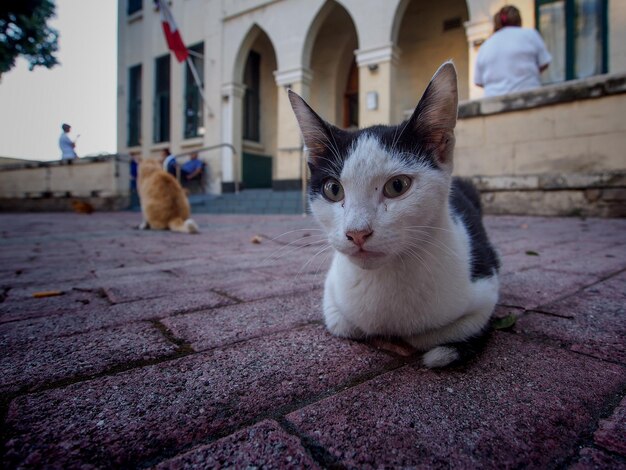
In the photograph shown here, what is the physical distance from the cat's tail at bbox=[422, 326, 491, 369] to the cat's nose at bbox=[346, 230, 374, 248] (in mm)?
371

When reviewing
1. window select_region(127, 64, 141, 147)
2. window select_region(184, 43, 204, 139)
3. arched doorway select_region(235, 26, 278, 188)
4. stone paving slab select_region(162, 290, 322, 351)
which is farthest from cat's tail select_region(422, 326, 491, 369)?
window select_region(127, 64, 141, 147)

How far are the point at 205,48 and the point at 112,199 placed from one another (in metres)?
6.60

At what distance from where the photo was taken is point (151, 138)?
1484 cm

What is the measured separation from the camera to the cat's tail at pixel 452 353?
992 millimetres

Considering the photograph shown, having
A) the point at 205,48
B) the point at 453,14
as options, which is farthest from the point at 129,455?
the point at 205,48

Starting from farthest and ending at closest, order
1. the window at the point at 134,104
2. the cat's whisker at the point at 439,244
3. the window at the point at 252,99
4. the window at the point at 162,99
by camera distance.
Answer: the window at the point at 134,104, the window at the point at 162,99, the window at the point at 252,99, the cat's whisker at the point at 439,244

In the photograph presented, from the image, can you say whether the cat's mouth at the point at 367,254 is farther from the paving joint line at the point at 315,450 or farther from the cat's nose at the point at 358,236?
the paving joint line at the point at 315,450

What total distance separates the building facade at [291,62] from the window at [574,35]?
0.02 m

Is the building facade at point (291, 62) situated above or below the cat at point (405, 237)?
above

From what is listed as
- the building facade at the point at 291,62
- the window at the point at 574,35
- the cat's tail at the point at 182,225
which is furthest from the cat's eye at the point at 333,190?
the window at the point at 574,35

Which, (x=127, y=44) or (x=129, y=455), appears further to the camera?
(x=127, y=44)

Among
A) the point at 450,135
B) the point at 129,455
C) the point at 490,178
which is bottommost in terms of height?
the point at 129,455

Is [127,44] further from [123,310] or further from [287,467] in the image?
[287,467]

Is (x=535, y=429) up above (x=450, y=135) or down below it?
below
